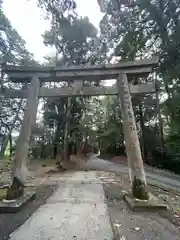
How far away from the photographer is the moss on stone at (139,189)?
16.6ft

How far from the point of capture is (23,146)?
5691 millimetres

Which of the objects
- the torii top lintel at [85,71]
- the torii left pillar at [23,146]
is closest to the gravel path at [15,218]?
the torii left pillar at [23,146]

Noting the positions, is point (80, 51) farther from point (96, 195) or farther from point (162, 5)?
point (96, 195)

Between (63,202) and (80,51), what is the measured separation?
14305 millimetres

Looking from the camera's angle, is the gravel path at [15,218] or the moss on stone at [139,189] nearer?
the gravel path at [15,218]

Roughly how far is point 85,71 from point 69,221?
4154mm

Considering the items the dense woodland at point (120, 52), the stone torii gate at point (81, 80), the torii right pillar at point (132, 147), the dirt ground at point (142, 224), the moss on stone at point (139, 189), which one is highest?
the dense woodland at point (120, 52)

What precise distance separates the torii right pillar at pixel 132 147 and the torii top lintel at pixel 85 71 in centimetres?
29

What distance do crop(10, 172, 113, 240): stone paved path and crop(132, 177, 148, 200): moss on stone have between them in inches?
31.7

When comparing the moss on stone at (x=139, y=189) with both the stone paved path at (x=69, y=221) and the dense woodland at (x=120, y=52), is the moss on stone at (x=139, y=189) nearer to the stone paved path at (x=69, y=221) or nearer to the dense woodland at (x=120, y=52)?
the stone paved path at (x=69, y=221)

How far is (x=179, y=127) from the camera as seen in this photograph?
12.0 metres

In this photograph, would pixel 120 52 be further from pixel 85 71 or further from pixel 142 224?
pixel 142 224

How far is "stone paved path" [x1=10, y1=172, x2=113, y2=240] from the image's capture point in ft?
10.8

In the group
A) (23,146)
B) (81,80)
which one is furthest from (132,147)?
(23,146)
